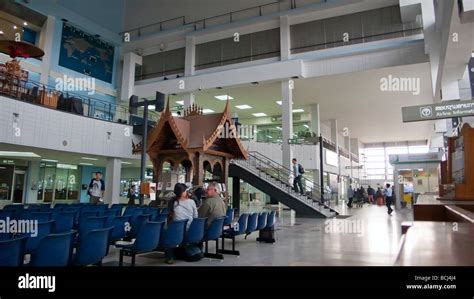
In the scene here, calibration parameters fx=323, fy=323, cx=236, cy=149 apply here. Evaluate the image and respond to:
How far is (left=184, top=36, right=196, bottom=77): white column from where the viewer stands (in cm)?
2192

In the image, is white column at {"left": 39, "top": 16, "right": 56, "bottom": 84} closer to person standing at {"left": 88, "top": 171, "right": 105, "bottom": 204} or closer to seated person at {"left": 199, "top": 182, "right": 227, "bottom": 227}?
person standing at {"left": 88, "top": 171, "right": 105, "bottom": 204}

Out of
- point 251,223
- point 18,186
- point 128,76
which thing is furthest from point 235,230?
point 128,76

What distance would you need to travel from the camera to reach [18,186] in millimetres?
19172

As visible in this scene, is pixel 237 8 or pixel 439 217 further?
pixel 237 8

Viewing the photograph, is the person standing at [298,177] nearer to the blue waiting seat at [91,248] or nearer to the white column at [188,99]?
the white column at [188,99]

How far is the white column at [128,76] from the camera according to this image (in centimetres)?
2305

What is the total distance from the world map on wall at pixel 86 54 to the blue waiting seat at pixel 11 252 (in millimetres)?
19632

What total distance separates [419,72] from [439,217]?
16050 millimetres

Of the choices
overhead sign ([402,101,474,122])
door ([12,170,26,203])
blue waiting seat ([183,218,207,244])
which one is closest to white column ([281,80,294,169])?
overhead sign ([402,101,474,122])

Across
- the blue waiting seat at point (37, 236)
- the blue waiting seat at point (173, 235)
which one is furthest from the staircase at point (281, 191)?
the blue waiting seat at point (37, 236)

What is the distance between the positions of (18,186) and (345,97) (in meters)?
21.7
